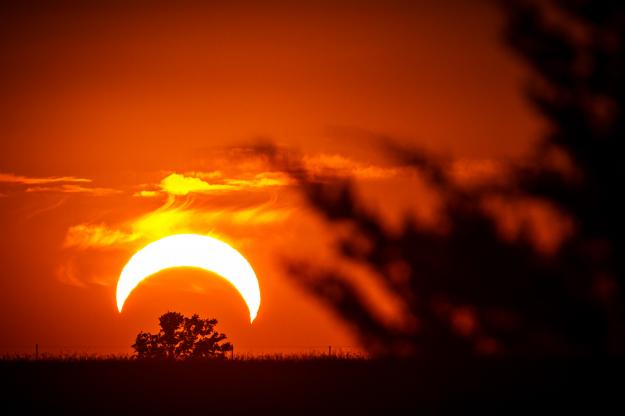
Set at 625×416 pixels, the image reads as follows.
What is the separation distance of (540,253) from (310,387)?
8199mm

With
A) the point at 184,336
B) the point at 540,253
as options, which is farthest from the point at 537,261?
the point at 184,336

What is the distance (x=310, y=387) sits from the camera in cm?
1449

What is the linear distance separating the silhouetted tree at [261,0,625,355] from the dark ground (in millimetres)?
527

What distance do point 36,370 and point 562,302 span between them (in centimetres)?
1282

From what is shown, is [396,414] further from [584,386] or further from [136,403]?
[584,386]

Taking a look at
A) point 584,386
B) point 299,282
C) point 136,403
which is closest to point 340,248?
point 299,282

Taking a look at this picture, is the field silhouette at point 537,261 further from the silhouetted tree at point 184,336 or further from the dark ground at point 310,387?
the silhouetted tree at point 184,336

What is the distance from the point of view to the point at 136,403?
1430cm

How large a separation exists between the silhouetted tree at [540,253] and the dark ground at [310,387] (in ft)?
1.73

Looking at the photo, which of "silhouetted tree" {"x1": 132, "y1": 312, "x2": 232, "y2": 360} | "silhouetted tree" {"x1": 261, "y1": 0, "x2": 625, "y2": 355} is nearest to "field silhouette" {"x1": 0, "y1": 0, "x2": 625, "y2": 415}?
"silhouetted tree" {"x1": 261, "y1": 0, "x2": 625, "y2": 355}

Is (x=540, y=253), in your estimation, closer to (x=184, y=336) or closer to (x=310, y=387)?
(x=310, y=387)

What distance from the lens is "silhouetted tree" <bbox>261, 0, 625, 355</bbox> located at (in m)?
6.38

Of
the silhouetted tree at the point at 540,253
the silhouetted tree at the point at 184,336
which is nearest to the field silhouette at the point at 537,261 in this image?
the silhouetted tree at the point at 540,253

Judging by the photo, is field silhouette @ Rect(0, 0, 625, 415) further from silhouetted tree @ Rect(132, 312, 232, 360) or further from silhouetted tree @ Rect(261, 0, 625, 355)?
silhouetted tree @ Rect(132, 312, 232, 360)
